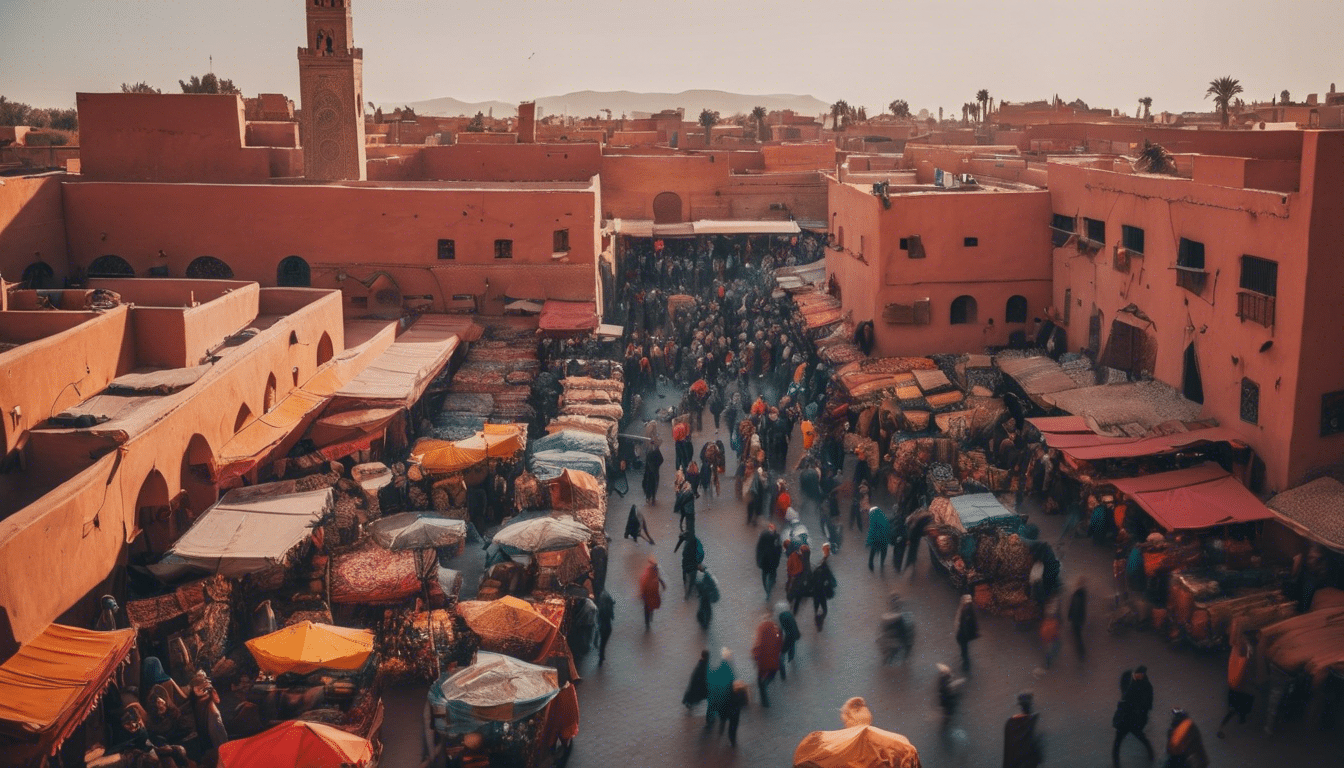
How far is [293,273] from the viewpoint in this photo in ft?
88.6

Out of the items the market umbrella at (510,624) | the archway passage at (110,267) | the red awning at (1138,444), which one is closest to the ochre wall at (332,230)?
the archway passage at (110,267)

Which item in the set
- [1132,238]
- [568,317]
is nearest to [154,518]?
[568,317]

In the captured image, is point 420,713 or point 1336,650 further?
point 420,713

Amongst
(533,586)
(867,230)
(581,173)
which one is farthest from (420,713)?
(581,173)

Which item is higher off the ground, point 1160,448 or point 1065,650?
point 1160,448

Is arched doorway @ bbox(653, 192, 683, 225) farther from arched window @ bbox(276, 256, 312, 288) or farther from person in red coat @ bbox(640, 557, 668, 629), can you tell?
person in red coat @ bbox(640, 557, 668, 629)

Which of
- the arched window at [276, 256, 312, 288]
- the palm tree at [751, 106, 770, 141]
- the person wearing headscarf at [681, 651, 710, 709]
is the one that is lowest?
the person wearing headscarf at [681, 651, 710, 709]

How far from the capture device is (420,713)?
12.5 m

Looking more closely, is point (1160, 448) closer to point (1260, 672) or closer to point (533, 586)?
point (1260, 672)

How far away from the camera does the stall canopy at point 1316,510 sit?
13.6m

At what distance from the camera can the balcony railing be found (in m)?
15.6

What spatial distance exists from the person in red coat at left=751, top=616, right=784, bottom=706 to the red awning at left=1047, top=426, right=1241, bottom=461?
5636 millimetres

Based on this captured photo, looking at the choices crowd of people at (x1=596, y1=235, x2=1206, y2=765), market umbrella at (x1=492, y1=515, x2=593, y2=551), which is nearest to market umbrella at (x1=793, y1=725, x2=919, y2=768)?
crowd of people at (x1=596, y1=235, x2=1206, y2=765)

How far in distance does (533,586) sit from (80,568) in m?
4.64
